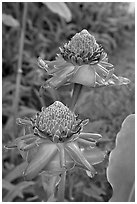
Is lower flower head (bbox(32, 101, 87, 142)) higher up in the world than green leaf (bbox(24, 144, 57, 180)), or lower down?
higher up

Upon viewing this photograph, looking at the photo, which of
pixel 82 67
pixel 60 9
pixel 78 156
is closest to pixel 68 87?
pixel 82 67

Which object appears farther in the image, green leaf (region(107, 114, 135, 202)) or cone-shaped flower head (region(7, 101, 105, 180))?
green leaf (region(107, 114, 135, 202))

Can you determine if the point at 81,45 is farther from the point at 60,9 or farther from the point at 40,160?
the point at 60,9

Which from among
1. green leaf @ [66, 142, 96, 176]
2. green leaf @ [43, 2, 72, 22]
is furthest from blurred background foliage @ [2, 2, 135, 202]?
green leaf @ [66, 142, 96, 176]

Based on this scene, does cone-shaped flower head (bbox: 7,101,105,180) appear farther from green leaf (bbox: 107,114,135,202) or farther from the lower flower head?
green leaf (bbox: 107,114,135,202)

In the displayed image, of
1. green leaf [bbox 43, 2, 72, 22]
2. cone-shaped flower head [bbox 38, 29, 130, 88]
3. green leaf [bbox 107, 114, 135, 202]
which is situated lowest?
green leaf [bbox 107, 114, 135, 202]

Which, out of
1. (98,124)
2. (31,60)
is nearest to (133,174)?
(98,124)

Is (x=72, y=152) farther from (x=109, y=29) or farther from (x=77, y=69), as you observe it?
(x=109, y=29)
